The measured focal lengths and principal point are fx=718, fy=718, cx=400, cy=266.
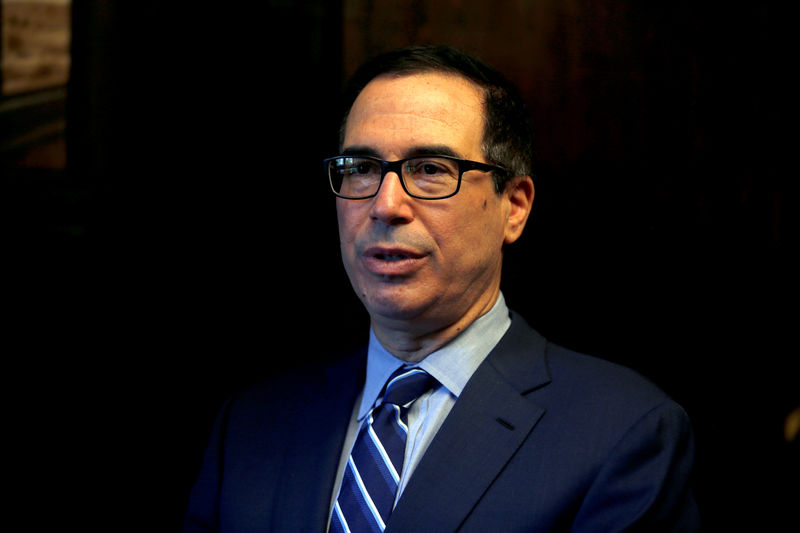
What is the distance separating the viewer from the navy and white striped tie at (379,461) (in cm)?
140

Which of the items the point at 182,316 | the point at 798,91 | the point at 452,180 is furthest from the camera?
the point at 182,316

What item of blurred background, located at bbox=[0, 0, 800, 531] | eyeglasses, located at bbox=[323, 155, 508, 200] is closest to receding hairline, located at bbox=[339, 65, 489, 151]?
Answer: eyeglasses, located at bbox=[323, 155, 508, 200]

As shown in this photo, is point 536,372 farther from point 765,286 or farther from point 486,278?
point 765,286

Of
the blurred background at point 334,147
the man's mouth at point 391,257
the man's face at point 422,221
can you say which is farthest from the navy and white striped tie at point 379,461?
the blurred background at point 334,147

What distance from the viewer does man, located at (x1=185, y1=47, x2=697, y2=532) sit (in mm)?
1308

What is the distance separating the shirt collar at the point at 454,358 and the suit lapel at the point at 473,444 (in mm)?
37

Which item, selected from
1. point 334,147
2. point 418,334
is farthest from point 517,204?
point 334,147

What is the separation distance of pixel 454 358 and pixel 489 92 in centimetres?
59

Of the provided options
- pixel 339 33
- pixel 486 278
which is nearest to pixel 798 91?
pixel 486 278

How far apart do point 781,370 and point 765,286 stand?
0.23 meters

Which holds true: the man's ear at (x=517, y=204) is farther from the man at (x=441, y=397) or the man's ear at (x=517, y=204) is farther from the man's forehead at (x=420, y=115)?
the man's forehead at (x=420, y=115)

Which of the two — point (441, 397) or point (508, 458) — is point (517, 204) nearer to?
point (441, 397)

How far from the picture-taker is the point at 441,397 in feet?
4.89

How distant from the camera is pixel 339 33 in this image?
196cm
